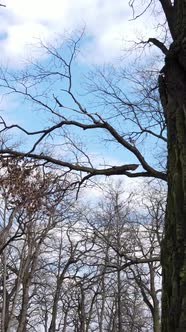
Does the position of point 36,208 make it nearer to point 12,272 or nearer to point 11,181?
point 11,181

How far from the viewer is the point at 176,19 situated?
496cm

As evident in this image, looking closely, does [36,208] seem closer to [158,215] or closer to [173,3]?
[173,3]

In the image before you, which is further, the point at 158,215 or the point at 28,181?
the point at 158,215

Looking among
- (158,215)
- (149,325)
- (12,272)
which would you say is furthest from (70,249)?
(149,325)

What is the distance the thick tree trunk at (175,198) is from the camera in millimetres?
3620

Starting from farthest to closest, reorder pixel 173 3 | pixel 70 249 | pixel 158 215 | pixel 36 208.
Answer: pixel 70 249, pixel 158 215, pixel 36 208, pixel 173 3

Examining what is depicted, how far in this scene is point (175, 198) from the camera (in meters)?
4.11

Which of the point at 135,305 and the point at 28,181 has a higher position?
the point at 135,305

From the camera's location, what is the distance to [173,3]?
5512 mm

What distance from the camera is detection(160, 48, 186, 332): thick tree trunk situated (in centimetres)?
362

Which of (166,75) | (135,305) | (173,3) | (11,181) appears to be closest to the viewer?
(166,75)

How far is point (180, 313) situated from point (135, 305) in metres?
30.4

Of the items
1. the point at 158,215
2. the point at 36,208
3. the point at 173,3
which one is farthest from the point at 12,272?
the point at 173,3

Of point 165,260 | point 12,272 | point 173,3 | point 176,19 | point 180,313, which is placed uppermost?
point 12,272
